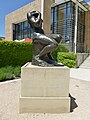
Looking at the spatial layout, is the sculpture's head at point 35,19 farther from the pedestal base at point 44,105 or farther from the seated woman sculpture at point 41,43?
the pedestal base at point 44,105

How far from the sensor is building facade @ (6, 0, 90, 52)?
20.3 meters

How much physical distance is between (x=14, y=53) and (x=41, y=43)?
297 inches

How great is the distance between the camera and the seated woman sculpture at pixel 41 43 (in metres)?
4.81

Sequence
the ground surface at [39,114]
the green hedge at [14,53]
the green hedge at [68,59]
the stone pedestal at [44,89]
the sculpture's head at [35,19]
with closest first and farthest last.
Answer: the ground surface at [39,114]
the stone pedestal at [44,89]
the sculpture's head at [35,19]
the green hedge at [14,53]
the green hedge at [68,59]

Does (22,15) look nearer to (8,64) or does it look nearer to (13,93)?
(8,64)

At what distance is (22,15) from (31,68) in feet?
71.6

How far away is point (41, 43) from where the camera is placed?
495cm

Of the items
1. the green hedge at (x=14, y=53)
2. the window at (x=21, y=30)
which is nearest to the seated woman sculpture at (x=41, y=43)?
the green hedge at (x=14, y=53)

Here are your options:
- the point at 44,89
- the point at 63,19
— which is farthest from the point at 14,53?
the point at 63,19

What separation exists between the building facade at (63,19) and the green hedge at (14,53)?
7279 millimetres

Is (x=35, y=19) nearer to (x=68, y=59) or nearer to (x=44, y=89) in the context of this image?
(x=44, y=89)

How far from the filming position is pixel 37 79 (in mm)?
4508

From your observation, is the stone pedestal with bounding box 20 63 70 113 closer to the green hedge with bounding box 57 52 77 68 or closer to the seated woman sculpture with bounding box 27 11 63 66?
the seated woman sculpture with bounding box 27 11 63 66

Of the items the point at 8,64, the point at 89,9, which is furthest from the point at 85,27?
the point at 8,64
